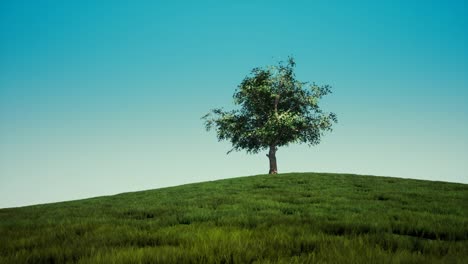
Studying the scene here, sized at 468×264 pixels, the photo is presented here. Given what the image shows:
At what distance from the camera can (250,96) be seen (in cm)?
3928

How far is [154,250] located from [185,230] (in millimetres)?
1855

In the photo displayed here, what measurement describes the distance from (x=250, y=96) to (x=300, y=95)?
18.5 feet

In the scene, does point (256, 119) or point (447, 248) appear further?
point (256, 119)

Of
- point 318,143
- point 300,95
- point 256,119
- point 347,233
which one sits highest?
point 300,95

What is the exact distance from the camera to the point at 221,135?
39969 millimetres

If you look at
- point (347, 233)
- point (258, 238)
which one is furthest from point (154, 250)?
point (347, 233)

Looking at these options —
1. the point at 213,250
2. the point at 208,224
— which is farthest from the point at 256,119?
the point at 213,250

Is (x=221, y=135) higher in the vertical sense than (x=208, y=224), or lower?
higher

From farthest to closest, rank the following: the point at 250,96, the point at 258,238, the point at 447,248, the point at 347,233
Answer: the point at 250,96 < the point at 347,233 < the point at 258,238 < the point at 447,248

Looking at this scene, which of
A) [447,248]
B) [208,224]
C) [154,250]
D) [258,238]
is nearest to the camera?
[154,250]

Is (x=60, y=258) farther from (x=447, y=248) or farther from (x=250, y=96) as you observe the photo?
(x=250, y=96)

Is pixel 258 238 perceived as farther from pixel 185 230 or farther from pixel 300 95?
pixel 300 95

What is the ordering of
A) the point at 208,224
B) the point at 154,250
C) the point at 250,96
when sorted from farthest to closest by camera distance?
the point at 250,96
the point at 208,224
the point at 154,250

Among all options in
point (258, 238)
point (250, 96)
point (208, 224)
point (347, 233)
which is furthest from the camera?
point (250, 96)
